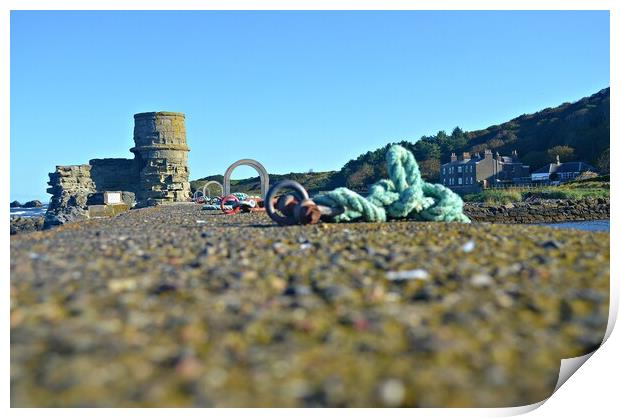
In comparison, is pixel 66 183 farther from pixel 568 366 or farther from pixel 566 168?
pixel 566 168

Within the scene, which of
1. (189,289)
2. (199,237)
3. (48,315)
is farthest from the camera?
(199,237)

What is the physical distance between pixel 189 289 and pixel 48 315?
2.11 ft

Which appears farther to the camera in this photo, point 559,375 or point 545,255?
point 545,255

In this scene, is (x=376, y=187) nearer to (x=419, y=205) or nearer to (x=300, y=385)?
(x=419, y=205)

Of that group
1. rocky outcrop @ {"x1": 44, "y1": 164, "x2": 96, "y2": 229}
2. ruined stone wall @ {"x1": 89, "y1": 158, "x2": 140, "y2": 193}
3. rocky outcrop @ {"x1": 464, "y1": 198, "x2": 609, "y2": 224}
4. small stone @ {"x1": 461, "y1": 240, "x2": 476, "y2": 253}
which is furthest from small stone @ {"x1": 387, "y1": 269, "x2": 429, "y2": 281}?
ruined stone wall @ {"x1": 89, "y1": 158, "x2": 140, "y2": 193}

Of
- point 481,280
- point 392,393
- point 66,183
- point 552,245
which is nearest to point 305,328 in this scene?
point 392,393

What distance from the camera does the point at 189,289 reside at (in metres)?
2.74

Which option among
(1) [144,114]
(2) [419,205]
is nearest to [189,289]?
(2) [419,205]

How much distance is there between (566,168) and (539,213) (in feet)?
72.2

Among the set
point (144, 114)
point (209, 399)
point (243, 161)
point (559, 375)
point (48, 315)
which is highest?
point (144, 114)

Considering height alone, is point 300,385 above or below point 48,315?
below

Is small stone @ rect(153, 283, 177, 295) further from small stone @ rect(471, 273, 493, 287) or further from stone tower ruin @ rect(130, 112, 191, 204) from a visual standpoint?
stone tower ruin @ rect(130, 112, 191, 204)

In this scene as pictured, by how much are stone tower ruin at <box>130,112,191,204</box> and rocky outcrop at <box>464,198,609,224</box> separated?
15.1 m

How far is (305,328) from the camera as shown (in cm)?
213
